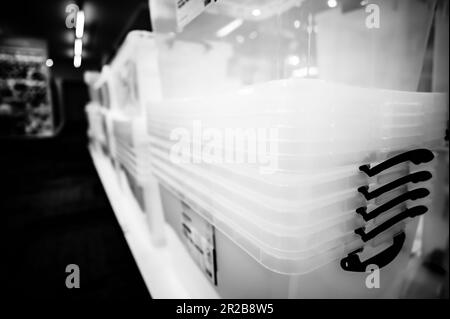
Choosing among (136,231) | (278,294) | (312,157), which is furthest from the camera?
(136,231)

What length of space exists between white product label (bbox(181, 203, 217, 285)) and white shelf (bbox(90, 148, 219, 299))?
0.06m

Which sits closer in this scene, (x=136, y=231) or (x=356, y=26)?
(x=356, y=26)

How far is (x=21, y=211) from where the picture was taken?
6.36 ft

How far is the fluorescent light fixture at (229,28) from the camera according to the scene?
108cm

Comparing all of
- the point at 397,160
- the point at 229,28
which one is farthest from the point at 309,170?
the point at 229,28

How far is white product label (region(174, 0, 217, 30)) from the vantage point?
552mm

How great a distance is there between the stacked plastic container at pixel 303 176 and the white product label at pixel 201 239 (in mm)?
14

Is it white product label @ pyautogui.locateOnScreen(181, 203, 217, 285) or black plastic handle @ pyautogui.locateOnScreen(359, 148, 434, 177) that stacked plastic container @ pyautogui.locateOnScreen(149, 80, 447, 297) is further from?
white product label @ pyautogui.locateOnScreen(181, 203, 217, 285)

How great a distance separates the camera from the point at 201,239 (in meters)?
0.75

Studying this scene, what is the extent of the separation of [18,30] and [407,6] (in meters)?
6.06

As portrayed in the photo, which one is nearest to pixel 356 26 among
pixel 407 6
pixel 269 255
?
pixel 407 6

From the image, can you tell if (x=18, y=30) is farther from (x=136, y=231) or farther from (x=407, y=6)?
(x=407, y=6)

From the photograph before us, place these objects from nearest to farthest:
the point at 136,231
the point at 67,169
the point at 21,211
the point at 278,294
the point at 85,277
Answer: the point at 278,294 → the point at 85,277 → the point at 136,231 → the point at 21,211 → the point at 67,169

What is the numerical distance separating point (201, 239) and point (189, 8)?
624 mm
